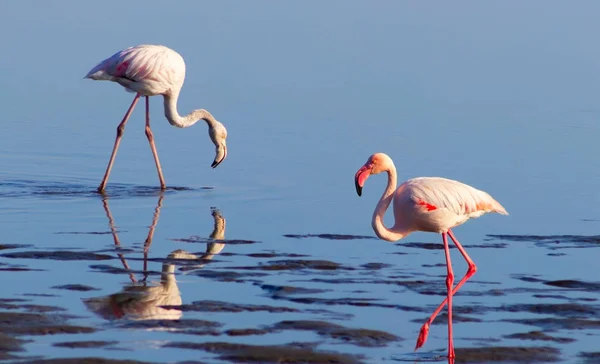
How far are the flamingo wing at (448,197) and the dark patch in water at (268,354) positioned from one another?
184 cm

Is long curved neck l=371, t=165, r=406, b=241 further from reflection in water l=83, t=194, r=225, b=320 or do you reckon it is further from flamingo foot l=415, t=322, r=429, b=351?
reflection in water l=83, t=194, r=225, b=320

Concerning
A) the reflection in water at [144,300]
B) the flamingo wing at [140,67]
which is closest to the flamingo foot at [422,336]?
the reflection in water at [144,300]

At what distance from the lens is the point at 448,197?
962 centimetres

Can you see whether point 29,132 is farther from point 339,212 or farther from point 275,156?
point 339,212

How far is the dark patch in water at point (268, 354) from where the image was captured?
796 centimetres

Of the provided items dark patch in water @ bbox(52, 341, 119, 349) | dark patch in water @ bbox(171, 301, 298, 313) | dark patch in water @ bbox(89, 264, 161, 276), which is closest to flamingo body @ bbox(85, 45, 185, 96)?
dark patch in water @ bbox(89, 264, 161, 276)

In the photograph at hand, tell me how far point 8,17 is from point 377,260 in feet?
69.3

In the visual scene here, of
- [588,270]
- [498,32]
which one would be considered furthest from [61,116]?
[498,32]

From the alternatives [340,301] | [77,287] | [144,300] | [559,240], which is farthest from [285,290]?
[559,240]

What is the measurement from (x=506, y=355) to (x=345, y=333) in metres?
1.11

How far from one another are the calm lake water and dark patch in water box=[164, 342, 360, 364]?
0.04m

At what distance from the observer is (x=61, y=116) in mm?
20234

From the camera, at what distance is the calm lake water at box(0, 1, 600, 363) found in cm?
897

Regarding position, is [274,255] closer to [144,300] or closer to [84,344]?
[144,300]
